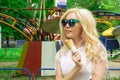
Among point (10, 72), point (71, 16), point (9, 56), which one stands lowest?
point (9, 56)

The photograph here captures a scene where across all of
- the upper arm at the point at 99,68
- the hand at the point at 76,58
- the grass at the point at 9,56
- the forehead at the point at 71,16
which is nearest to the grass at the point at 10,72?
the grass at the point at 9,56

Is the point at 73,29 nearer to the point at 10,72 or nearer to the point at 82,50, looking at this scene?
the point at 82,50

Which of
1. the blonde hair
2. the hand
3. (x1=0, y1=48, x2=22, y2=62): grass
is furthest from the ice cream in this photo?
(x1=0, y1=48, x2=22, y2=62): grass

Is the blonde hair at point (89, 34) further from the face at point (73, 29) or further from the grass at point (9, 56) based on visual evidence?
the grass at point (9, 56)

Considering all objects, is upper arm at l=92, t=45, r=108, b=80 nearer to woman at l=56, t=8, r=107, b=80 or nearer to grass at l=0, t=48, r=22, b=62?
woman at l=56, t=8, r=107, b=80

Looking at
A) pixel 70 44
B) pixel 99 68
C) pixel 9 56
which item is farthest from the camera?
pixel 9 56

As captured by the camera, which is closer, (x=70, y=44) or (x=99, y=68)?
(x=70, y=44)

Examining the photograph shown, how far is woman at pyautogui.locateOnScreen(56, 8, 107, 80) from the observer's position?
3105 millimetres

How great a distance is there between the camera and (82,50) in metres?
3.17

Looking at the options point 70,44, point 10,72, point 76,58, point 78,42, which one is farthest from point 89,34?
point 10,72

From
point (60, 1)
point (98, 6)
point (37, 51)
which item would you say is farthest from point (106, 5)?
point (37, 51)

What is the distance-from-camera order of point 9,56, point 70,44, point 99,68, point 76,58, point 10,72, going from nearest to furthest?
point 76,58, point 70,44, point 99,68, point 10,72, point 9,56

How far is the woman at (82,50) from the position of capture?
311 cm

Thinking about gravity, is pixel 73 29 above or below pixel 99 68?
above
